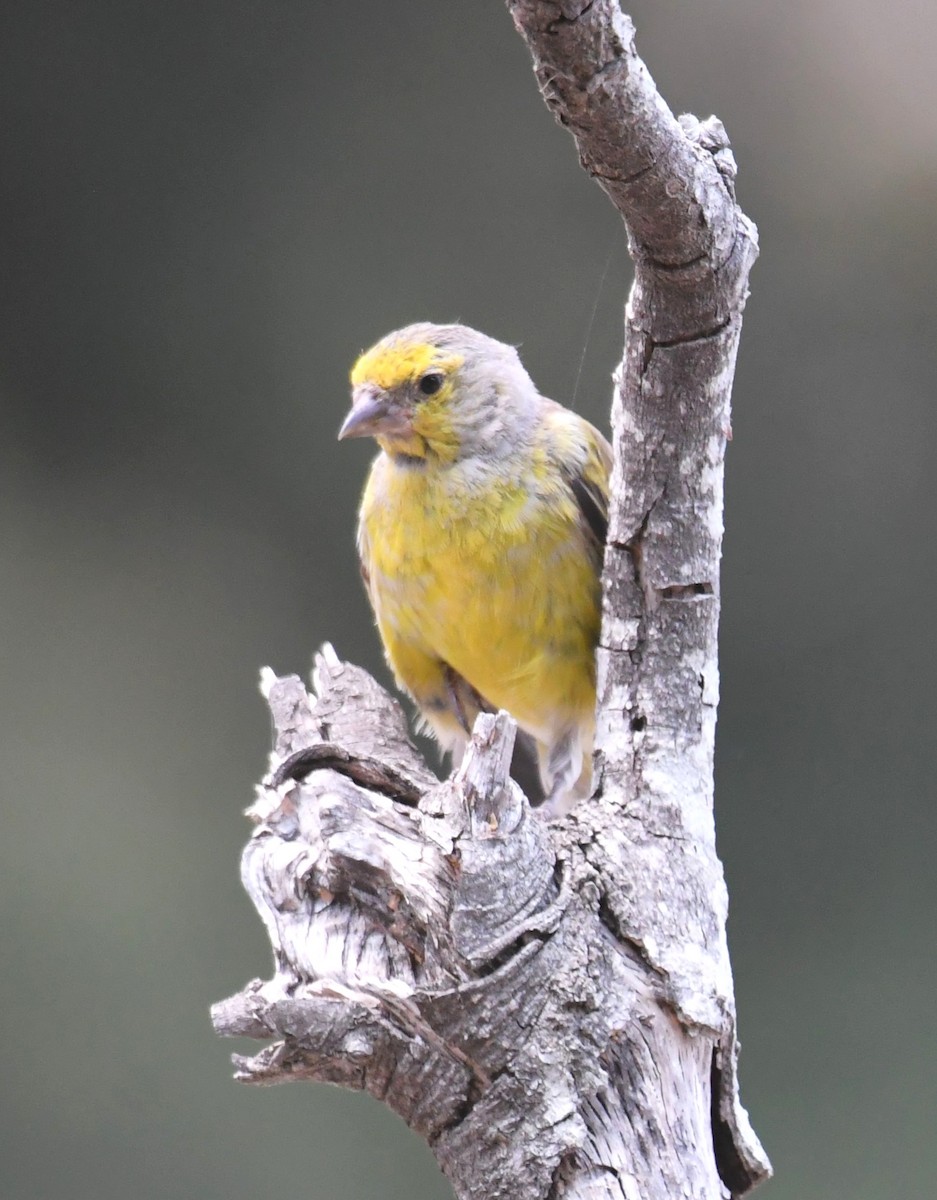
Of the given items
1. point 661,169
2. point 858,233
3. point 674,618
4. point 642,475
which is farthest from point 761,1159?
point 858,233

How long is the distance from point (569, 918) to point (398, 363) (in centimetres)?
125

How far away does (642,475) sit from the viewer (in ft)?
7.61

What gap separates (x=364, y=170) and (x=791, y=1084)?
3.66 meters

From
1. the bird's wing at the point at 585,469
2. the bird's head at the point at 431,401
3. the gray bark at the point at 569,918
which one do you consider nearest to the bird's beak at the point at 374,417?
the bird's head at the point at 431,401

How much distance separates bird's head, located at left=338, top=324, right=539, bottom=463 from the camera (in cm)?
290

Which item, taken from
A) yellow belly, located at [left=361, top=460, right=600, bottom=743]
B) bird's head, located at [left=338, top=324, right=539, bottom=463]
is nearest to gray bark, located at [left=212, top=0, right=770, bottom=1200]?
yellow belly, located at [left=361, top=460, right=600, bottom=743]

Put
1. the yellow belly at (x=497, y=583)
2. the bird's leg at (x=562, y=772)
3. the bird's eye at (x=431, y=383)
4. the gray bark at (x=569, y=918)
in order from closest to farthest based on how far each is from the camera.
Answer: the gray bark at (x=569, y=918) → the yellow belly at (x=497, y=583) → the bird's eye at (x=431, y=383) → the bird's leg at (x=562, y=772)

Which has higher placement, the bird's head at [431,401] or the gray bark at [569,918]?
the bird's head at [431,401]

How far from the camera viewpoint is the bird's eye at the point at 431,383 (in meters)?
2.93

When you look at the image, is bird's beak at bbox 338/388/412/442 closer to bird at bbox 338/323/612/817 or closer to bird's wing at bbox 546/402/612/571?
bird at bbox 338/323/612/817

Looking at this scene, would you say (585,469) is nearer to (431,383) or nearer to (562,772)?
(431,383)

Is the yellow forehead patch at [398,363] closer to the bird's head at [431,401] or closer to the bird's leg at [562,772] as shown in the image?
the bird's head at [431,401]

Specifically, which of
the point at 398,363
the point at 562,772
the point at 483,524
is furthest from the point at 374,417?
the point at 562,772

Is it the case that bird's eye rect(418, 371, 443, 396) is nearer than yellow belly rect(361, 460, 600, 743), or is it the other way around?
yellow belly rect(361, 460, 600, 743)
